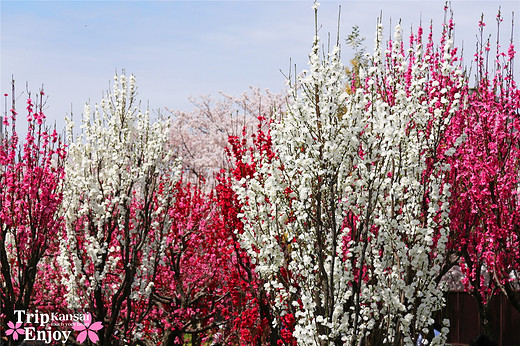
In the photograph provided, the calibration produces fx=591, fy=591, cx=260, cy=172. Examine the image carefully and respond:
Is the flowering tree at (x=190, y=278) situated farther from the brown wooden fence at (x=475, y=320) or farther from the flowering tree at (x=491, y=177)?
the brown wooden fence at (x=475, y=320)

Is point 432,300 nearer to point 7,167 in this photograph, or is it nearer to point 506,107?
point 506,107

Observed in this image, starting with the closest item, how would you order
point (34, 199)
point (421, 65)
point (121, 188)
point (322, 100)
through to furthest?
point (322, 100) → point (421, 65) → point (121, 188) → point (34, 199)

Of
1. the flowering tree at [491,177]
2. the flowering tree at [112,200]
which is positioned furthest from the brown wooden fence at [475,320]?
the flowering tree at [112,200]

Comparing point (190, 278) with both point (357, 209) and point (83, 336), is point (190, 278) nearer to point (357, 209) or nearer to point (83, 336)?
point (83, 336)

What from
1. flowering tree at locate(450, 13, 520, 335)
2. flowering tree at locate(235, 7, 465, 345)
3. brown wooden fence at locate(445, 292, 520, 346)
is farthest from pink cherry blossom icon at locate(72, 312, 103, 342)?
brown wooden fence at locate(445, 292, 520, 346)

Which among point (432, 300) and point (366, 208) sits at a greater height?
point (366, 208)

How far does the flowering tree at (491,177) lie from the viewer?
8516mm

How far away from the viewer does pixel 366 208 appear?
5.89 m

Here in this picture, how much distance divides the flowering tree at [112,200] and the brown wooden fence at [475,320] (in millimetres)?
9768

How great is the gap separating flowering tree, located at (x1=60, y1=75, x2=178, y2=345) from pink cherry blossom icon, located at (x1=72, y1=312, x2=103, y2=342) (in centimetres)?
11

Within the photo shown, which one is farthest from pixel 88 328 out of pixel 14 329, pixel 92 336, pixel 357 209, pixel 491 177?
pixel 491 177

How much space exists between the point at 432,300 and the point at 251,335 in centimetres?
393

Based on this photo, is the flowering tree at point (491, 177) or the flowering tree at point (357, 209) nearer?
the flowering tree at point (357, 209)

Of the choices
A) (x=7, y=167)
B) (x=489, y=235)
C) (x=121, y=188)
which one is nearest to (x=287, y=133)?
(x=121, y=188)
